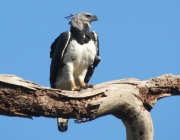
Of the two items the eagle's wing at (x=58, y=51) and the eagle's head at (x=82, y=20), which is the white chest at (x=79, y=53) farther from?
the eagle's head at (x=82, y=20)

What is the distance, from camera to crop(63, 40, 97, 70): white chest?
30.4ft

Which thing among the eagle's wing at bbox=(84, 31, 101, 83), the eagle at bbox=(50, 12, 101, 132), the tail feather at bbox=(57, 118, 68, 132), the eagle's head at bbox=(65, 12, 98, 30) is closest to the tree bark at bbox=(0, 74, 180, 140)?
the tail feather at bbox=(57, 118, 68, 132)

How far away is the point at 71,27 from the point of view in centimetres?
980

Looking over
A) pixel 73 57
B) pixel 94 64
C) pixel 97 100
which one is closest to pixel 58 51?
pixel 73 57

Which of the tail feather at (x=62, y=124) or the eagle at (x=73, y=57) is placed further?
the eagle at (x=73, y=57)

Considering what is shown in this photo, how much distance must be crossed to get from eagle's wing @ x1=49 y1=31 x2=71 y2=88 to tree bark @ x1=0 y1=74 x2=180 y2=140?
2.80 metres

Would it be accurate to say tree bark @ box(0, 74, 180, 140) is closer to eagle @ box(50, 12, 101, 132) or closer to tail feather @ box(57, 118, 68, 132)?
tail feather @ box(57, 118, 68, 132)

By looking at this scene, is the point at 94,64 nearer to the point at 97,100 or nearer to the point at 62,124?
the point at 62,124

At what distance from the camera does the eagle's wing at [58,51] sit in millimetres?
9273

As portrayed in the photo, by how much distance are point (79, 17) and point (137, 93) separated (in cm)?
379

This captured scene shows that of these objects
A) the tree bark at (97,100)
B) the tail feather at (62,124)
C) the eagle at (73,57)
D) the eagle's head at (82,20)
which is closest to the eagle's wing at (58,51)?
the eagle at (73,57)

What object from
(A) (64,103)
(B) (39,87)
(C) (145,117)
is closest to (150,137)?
(C) (145,117)

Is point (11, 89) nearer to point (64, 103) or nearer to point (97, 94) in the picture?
point (64, 103)

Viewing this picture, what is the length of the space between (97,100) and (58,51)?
322cm
